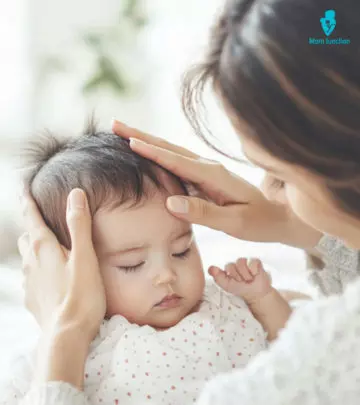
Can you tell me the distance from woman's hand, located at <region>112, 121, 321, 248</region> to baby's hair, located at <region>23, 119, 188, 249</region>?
0.08 ft

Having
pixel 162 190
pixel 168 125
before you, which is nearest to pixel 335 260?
pixel 162 190

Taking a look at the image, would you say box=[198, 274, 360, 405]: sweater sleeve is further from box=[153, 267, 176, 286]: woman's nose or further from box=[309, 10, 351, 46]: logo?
box=[153, 267, 176, 286]: woman's nose

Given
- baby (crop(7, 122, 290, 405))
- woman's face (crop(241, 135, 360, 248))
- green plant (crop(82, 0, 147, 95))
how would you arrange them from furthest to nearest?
1. green plant (crop(82, 0, 147, 95))
2. baby (crop(7, 122, 290, 405))
3. woman's face (crop(241, 135, 360, 248))

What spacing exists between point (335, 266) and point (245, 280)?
20 cm

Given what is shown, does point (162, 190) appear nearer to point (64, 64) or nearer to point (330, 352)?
point (330, 352)

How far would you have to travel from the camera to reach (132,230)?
119cm

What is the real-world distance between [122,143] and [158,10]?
1679mm

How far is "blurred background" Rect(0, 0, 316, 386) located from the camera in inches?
97.9

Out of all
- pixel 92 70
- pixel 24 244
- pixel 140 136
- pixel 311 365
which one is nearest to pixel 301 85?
pixel 311 365

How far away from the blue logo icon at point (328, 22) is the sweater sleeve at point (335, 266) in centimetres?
69

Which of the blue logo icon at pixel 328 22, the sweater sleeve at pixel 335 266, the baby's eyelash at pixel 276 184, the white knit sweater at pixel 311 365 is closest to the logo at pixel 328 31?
the blue logo icon at pixel 328 22

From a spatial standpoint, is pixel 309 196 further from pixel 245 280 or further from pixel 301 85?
pixel 245 280

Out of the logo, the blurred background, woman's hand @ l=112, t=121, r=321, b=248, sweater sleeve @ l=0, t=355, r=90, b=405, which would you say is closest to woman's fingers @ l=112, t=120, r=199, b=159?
woman's hand @ l=112, t=121, r=321, b=248

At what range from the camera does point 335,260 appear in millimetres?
1422
